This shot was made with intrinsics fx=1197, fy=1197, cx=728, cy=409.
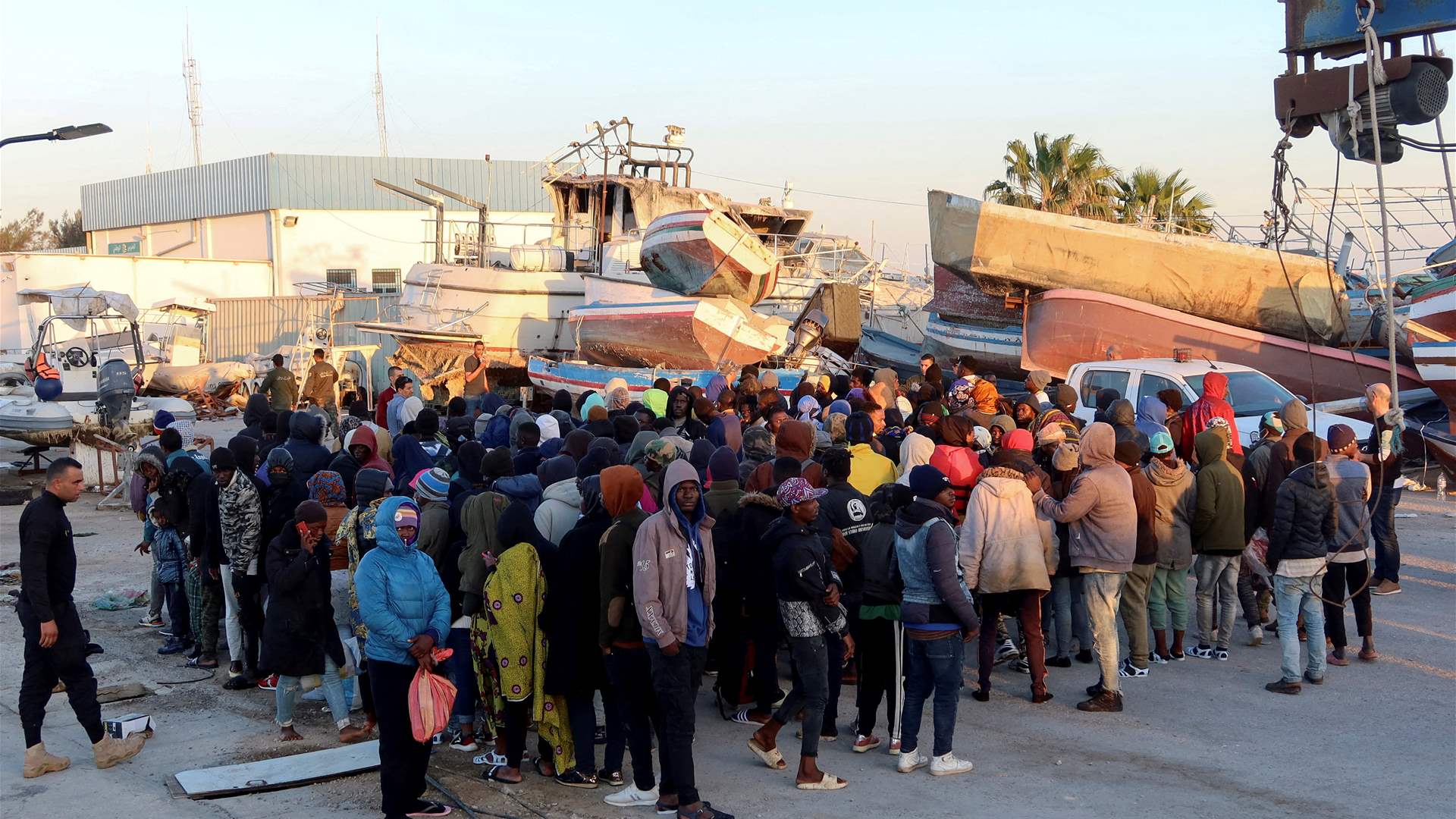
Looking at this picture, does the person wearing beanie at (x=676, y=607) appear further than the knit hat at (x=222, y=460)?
No

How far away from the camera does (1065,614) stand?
8484 millimetres

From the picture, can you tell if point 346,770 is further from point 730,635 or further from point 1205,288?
point 1205,288

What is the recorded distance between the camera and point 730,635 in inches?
287

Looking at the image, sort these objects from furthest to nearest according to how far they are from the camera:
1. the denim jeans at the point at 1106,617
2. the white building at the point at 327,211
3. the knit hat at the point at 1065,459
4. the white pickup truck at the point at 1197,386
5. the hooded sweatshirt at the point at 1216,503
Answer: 1. the white building at the point at 327,211
2. the white pickup truck at the point at 1197,386
3. the hooded sweatshirt at the point at 1216,503
4. the knit hat at the point at 1065,459
5. the denim jeans at the point at 1106,617

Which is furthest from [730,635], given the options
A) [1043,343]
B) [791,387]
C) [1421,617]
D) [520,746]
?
[1043,343]

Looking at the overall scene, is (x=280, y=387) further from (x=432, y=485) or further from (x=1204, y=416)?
(x=1204, y=416)

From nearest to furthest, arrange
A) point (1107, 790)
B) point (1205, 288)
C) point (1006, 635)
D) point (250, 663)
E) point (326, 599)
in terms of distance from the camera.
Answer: point (1107, 790), point (326, 599), point (250, 663), point (1006, 635), point (1205, 288)

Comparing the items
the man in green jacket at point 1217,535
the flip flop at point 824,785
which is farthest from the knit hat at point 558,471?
the man in green jacket at point 1217,535

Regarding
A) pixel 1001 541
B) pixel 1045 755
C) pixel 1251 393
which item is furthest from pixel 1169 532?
pixel 1251 393

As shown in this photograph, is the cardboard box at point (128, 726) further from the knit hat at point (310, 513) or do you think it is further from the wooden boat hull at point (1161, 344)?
the wooden boat hull at point (1161, 344)

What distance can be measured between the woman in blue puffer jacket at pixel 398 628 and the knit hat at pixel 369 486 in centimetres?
131

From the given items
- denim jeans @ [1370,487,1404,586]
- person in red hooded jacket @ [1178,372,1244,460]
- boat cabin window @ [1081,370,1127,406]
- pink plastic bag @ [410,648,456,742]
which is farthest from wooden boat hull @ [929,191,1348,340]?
pink plastic bag @ [410,648,456,742]

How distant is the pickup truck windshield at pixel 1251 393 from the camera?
1316 centimetres

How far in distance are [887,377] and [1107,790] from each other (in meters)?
7.29
